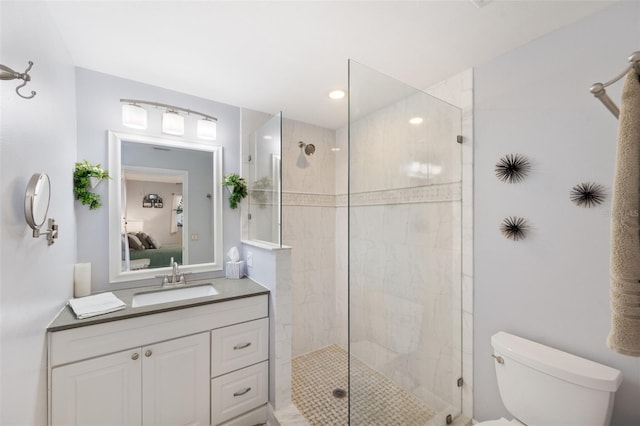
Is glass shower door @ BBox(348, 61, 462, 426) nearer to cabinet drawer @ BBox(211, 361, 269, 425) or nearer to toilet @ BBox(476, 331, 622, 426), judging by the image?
toilet @ BBox(476, 331, 622, 426)

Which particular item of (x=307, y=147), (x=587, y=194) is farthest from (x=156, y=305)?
(x=587, y=194)

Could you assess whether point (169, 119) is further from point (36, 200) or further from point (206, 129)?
point (36, 200)

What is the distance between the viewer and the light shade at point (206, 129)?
7.02 ft

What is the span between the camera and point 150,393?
1479mm

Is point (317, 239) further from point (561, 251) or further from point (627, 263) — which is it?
point (627, 263)

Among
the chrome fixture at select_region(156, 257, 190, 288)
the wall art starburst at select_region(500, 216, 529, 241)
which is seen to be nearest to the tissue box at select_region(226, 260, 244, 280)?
the chrome fixture at select_region(156, 257, 190, 288)

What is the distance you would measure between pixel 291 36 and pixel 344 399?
249 centimetres

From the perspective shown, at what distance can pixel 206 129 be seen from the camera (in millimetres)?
2158

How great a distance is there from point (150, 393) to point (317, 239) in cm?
177

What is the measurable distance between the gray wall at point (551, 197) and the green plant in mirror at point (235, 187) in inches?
69.5

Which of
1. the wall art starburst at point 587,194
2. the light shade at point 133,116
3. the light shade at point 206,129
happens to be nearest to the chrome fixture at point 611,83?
the wall art starburst at point 587,194

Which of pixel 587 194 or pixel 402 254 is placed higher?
pixel 587 194

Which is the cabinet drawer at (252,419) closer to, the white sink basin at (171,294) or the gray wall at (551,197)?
the white sink basin at (171,294)

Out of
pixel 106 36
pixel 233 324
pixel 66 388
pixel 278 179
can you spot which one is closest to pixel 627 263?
pixel 278 179
